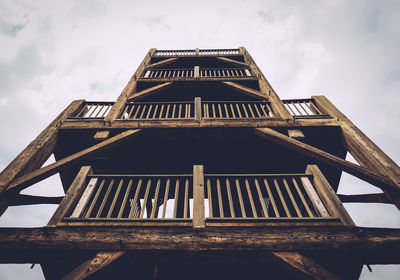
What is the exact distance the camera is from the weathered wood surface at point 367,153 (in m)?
3.90

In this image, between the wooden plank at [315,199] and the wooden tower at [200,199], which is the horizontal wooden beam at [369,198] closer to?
the wooden tower at [200,199]

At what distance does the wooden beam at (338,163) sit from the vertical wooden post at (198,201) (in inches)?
81.1

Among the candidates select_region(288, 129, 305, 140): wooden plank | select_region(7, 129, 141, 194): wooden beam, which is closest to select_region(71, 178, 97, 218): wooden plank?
select_region(7, 129, 141, 194): wooden beam

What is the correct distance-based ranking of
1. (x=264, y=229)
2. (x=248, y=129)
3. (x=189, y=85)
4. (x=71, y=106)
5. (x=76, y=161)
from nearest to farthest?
(x=264, y=229), (x=76, y=161), (x=248, y=129), (x=71, y=106), (x=189, y=85)

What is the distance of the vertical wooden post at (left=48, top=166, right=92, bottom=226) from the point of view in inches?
132

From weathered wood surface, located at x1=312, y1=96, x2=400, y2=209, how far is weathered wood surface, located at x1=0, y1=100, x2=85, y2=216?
6343 mm

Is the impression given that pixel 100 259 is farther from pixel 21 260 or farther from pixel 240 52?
pixel 240 52

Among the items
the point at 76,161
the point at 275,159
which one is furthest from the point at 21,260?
the point at 275,159

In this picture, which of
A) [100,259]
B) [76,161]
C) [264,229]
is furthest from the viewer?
[76,161]

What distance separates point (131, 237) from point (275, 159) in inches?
166

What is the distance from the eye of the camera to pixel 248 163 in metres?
6.15

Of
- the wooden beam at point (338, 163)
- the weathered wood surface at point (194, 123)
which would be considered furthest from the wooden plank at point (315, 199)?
the weathered wood surface at point (194, 123)

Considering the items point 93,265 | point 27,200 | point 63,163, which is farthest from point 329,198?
point 27,200

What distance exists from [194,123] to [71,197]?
307 cm
